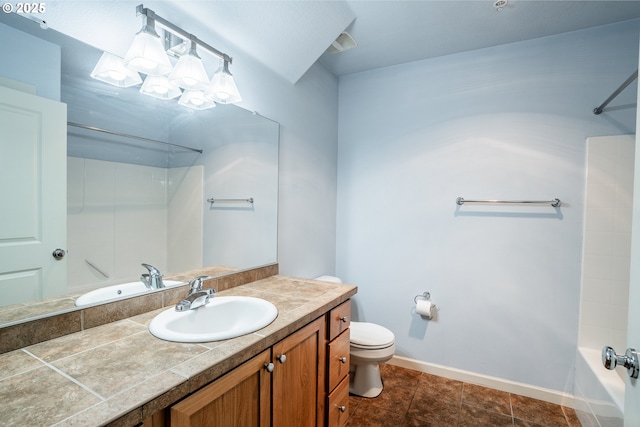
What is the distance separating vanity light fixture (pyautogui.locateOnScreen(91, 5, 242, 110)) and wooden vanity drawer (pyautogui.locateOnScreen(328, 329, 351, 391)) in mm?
1352

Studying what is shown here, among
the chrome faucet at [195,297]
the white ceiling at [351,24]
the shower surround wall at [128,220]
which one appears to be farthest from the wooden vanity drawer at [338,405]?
the white ceiling at [351,24]

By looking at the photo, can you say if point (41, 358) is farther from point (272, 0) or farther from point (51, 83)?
point (272, 0)

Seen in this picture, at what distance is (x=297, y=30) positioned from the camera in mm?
1755

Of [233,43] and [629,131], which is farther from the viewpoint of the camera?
[629,131]

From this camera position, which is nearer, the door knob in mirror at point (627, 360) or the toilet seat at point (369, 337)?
the door knob in mirror at point (627, 360)

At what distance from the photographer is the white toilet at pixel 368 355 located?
1.96m

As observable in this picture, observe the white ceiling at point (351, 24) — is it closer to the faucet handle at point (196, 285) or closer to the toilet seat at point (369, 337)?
the faucet handle at point (196, 285)

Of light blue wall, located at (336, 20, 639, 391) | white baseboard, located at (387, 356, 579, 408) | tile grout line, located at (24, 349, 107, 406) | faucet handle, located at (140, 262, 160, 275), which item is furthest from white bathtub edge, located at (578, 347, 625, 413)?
faucet handle, located at (140, 262, 160, 275)

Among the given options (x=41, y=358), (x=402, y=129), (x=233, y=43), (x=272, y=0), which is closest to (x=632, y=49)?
(x=402, y=129)

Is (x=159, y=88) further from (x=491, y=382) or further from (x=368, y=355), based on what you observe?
(x=491, y=382)

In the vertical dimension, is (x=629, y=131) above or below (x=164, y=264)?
above

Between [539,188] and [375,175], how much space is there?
1.16 m

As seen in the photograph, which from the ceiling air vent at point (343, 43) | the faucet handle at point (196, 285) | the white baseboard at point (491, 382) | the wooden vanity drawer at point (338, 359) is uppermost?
the ceiling air vent at point (343, 43)

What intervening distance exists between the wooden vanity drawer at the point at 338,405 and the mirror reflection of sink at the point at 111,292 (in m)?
1.01
